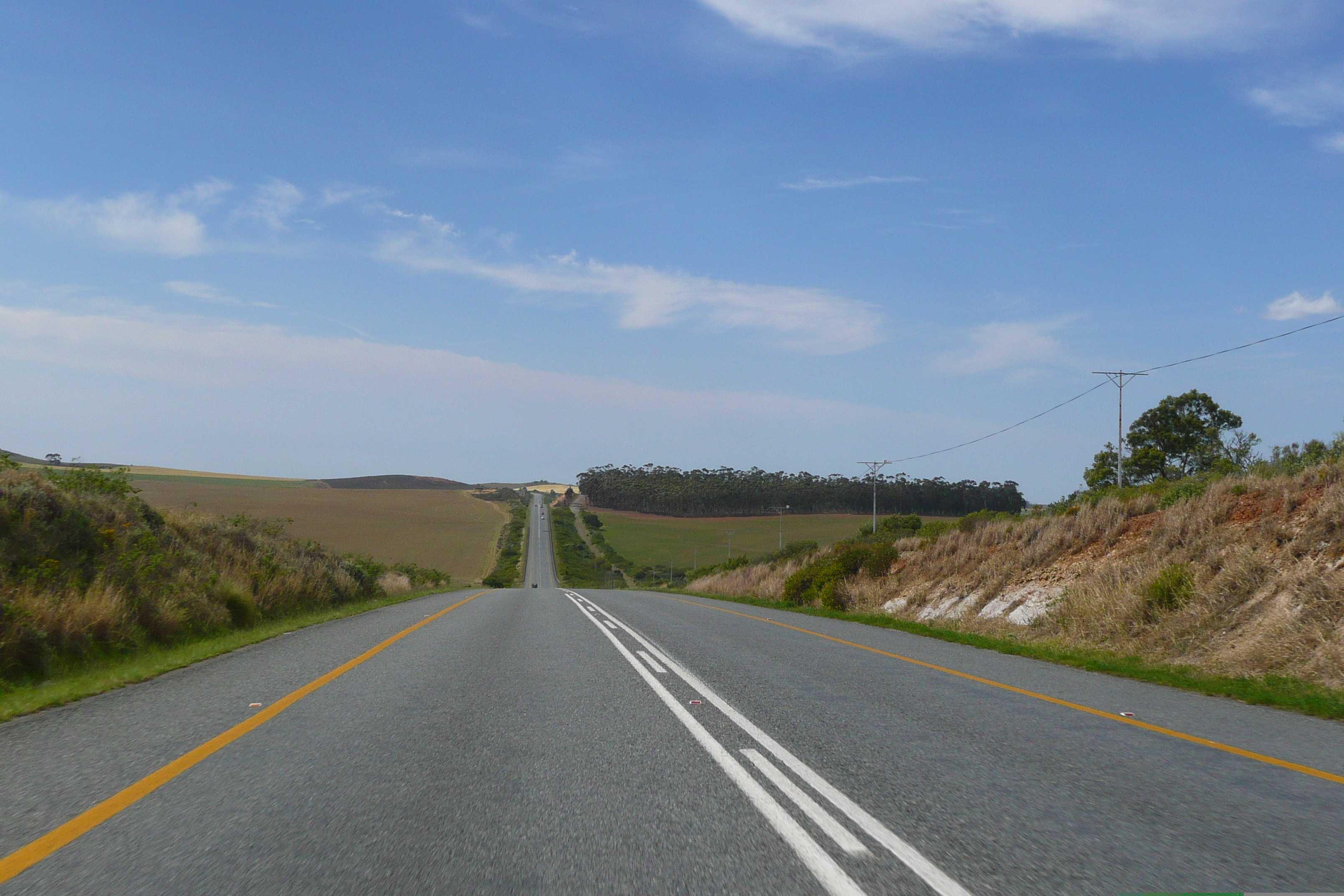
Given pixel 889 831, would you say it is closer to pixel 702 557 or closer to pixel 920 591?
pixel 920 591

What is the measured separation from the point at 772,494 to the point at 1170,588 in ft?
430

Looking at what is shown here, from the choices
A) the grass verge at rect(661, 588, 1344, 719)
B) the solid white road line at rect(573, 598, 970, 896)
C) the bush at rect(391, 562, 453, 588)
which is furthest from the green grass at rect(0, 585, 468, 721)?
the bush at rect(391, 562, 453, 588)

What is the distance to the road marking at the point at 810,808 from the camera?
404 cm

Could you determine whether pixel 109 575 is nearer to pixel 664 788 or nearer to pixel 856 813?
pixel 664 788

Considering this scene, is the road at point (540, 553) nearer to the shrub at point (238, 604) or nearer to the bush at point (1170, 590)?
the shrub at point (238, 604)

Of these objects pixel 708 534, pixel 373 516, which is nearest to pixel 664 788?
pixel 373 516

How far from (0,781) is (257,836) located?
87.5 inches

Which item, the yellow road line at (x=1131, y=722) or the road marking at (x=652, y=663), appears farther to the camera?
the road marking at (x=652, y=663)

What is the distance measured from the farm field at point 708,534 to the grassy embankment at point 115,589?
226 feet

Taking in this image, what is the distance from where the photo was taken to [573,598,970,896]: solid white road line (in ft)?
11.8

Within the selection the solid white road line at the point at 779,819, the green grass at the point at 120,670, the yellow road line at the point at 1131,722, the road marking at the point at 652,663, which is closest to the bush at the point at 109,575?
the green grass at the point at 120,670

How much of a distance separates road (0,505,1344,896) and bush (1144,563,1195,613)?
3.79 meters

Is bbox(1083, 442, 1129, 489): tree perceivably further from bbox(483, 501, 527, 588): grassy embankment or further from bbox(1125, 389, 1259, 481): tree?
bbox(483, 501, 527, 588): grassy embankment

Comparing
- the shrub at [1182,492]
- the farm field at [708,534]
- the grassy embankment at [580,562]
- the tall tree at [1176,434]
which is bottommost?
the grassy embankment at [580,562]
